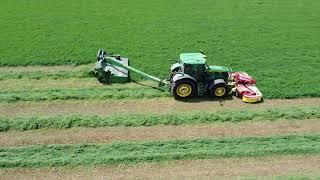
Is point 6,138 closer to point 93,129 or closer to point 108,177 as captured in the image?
point 93,129

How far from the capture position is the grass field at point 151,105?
13.8 m

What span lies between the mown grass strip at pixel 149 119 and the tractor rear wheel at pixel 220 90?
3.52 feet

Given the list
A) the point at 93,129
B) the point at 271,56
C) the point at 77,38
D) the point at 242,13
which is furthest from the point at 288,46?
the point at 93,129

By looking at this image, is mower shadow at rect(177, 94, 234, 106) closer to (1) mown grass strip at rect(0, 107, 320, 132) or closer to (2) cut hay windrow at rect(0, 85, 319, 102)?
(2) cut hay windrow at rect(0, 85, 319, 102)

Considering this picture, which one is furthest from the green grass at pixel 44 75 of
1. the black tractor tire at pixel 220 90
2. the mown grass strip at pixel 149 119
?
the black tractor tire at pixel 220 90

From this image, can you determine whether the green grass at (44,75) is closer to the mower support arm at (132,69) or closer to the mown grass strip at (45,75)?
the mown grass strip at (45,75)

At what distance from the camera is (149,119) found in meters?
16.1

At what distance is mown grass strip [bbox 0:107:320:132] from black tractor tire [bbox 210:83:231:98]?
1073mm

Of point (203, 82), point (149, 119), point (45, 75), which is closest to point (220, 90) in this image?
point (203, 82)

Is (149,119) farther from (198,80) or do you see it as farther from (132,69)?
(132,69)

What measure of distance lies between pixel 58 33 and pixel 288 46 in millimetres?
11622

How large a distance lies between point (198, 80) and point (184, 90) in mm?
663

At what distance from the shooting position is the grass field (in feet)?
45.3

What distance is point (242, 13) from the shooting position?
98.1 ft
